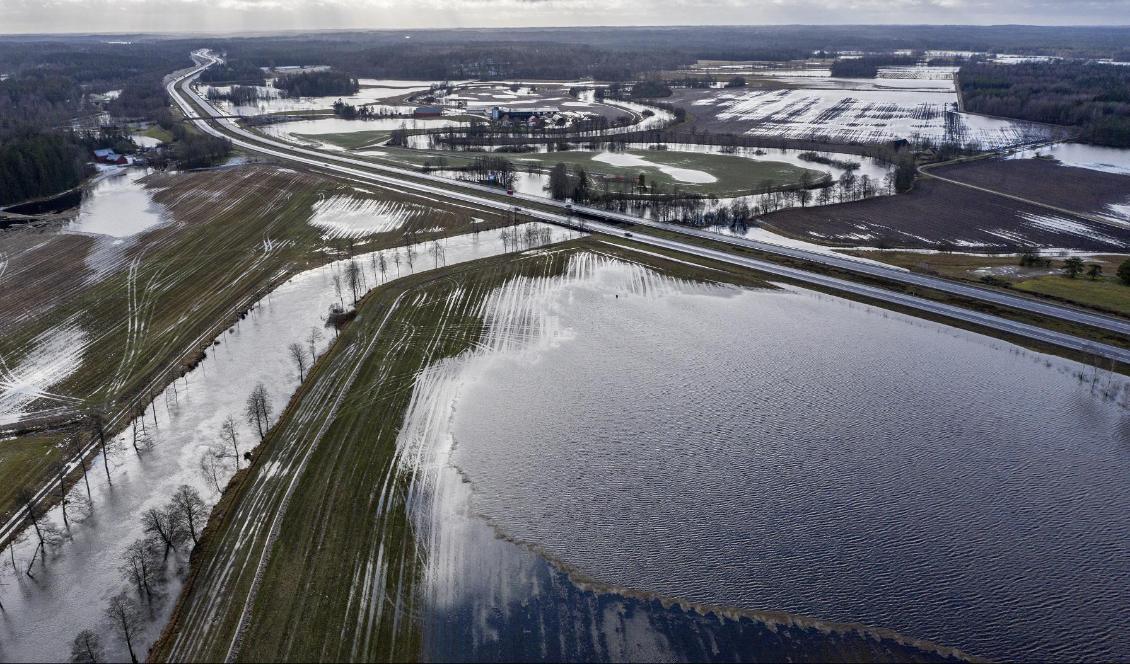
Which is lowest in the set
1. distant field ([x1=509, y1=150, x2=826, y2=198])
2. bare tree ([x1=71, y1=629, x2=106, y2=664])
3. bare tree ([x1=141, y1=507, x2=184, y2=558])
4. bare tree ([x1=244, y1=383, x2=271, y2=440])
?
bare tree ([x1=71, y1=629, x2=106, y2=664])

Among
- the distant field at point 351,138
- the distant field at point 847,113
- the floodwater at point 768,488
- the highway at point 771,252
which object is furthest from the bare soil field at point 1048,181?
the distant field at point 351,138

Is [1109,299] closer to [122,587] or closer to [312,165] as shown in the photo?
[122,587]

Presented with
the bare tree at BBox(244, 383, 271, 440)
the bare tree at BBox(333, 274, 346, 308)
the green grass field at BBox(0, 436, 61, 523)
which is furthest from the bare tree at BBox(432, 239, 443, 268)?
the green grass field at BBox(0, 436, 61, 523)

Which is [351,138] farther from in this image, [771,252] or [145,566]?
[145,566]

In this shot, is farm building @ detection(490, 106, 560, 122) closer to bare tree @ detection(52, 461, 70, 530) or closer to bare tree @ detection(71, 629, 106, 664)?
bare tree @ detection(52, 461, 70, 530)

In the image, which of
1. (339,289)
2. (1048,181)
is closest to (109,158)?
(339,289)

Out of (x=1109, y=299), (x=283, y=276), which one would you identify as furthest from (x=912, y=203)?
(x=283, y=276)
